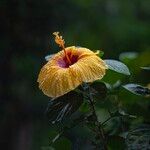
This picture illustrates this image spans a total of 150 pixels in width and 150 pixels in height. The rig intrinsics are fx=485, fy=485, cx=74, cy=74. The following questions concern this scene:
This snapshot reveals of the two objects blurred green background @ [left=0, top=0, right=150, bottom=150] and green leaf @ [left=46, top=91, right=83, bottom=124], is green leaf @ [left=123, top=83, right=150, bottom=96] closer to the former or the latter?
green leaf @ [left=46, top=91, right=83, bottom=124]

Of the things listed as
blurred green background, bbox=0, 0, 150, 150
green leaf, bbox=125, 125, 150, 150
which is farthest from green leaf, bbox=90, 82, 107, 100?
blurred green background, bbox=0, 0, 150, 150

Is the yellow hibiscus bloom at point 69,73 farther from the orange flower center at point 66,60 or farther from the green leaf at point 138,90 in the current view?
the green leaf at point 138,90

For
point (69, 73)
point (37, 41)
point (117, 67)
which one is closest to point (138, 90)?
point (117, 67)

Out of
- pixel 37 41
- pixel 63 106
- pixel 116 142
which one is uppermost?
pixel 63 106

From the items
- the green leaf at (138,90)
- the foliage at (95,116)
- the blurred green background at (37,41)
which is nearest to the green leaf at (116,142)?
the foliage at (95,116)

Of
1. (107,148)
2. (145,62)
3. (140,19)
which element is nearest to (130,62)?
(145,62)

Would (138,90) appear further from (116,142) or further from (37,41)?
(37,41)
